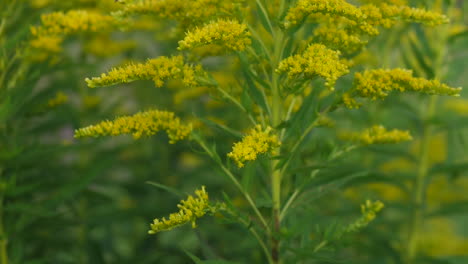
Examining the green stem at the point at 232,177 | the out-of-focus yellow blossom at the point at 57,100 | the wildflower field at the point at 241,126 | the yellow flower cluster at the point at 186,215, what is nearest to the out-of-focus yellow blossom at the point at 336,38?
the wildflower field at the point at 241,126

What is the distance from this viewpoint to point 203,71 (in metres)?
2.45

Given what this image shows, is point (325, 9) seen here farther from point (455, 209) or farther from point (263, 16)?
point (455, 209)

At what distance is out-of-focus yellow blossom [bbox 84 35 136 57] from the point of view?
4.52m

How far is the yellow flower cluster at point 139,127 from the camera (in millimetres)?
2412

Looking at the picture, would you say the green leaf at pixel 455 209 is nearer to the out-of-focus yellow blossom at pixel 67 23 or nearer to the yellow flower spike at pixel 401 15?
the yellow flower spike at pixel 401 15

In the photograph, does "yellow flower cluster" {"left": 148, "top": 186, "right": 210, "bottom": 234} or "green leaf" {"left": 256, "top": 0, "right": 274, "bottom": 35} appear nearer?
"yellow flower cluster" {"left": 148, "top": 186, "right": 210, "bottom": 234}

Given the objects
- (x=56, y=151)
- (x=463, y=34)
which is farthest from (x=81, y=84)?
(x=463, y=34)

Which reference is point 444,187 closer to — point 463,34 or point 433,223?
point 433,223

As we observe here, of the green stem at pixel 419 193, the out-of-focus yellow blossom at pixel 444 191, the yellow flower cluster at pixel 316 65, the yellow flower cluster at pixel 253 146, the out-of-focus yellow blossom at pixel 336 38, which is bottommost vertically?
the out-of-focus yellow blossom at pixel 444 191

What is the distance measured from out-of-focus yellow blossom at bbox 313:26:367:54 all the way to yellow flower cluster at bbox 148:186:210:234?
0.82 metres

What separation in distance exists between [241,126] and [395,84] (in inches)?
87.0

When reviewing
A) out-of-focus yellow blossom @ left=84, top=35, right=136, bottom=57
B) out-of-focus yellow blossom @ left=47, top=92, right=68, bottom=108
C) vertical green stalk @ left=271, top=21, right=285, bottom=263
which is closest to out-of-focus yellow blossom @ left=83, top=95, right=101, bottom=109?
out-of-focus yellow blossom @ left=84, top=35, right=136, bottom=57

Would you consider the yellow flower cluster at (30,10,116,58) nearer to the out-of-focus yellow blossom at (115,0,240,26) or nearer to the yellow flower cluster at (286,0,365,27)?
the out-of-focus yellow blossom at (115,0,240,26)

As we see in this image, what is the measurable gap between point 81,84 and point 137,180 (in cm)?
90
